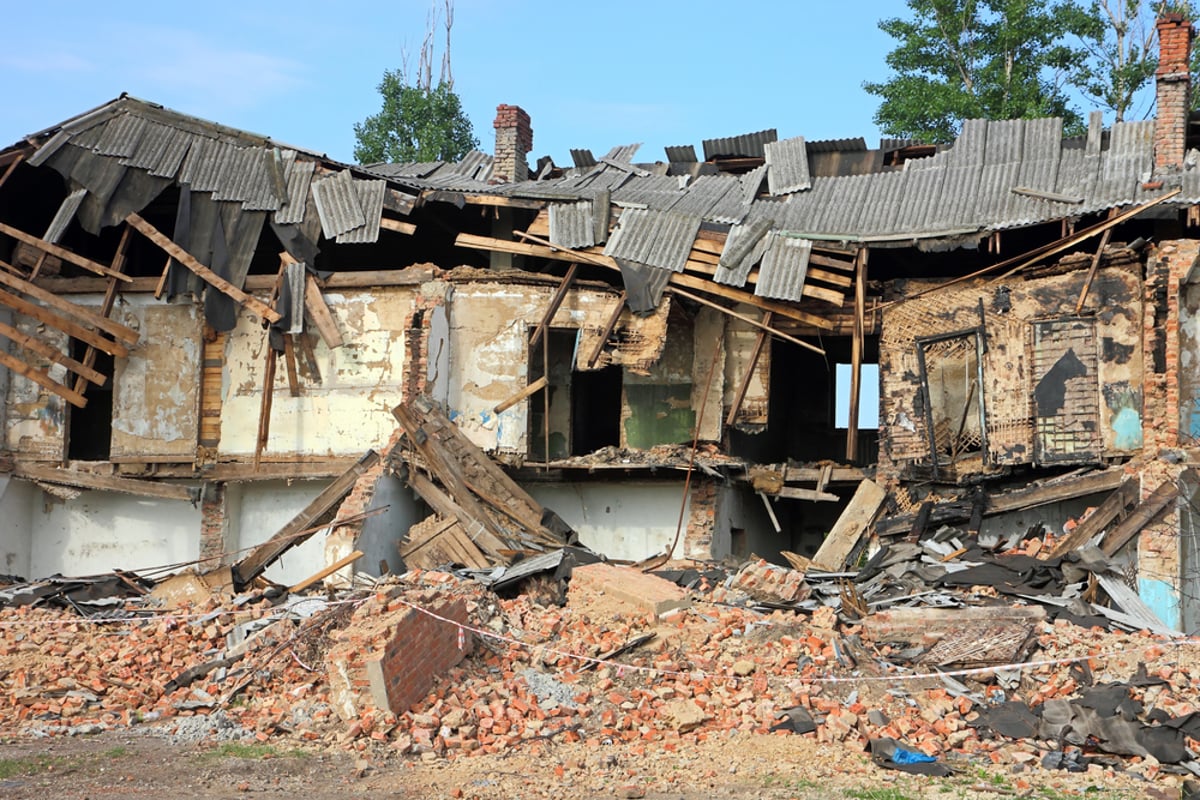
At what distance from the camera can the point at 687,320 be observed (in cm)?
2058

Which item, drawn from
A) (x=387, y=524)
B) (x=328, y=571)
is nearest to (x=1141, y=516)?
(x=387, y=524)

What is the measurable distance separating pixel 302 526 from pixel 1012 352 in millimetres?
9653

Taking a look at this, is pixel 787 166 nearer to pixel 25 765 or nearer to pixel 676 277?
pixel 676 277

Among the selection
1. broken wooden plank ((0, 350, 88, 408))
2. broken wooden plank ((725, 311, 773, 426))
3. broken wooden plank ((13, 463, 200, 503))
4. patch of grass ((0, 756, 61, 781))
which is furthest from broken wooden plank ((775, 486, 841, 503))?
patch of grass ((0, 756, 61, 781))

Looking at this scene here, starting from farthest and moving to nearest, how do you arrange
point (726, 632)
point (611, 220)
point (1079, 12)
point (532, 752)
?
point (1079, 12), point (611, 220), point (726, 632), point (532, 752)

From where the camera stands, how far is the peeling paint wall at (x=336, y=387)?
20.3 m

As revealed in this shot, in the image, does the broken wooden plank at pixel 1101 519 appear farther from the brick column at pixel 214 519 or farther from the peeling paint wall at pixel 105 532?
the peeling paint wall at pixel 105 532

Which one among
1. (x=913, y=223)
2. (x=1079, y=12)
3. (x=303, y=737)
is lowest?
(x=303, y=737)

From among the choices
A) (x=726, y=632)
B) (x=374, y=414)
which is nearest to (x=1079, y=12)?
(x=374, y=414)

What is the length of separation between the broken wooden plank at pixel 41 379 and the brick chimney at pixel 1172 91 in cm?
1546

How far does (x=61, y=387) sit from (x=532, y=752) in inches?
482

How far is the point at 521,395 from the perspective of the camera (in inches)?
785

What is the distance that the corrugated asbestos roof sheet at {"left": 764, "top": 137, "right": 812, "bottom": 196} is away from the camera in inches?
858

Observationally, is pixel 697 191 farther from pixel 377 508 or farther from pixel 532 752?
pixel 532 752
